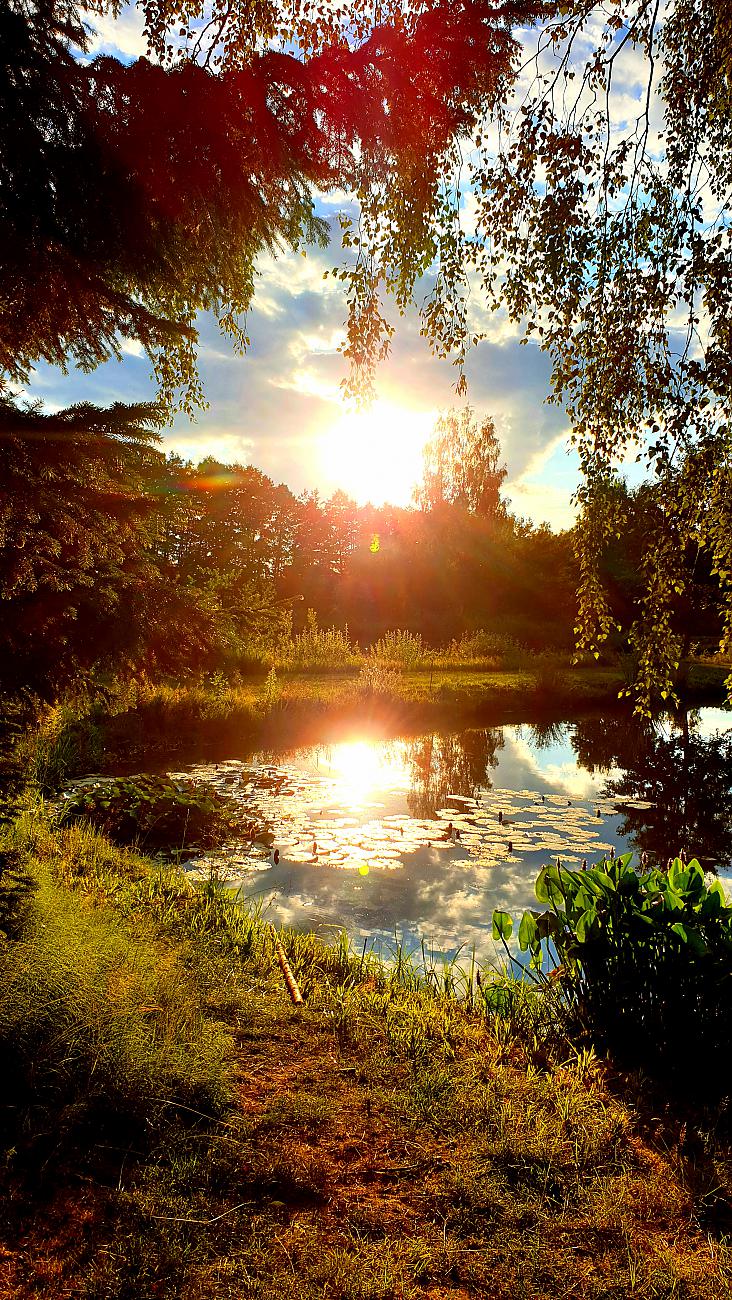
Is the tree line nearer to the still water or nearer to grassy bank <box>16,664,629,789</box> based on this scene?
the still water

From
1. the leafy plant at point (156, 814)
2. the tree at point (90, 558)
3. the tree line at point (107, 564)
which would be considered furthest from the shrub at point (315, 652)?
the tree at point (90, 558)

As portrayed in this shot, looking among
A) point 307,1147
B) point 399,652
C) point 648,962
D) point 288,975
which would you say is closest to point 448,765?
point 288,975

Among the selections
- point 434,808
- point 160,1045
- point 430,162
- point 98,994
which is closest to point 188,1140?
point 160,1045

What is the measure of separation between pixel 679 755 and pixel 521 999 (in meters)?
10.4

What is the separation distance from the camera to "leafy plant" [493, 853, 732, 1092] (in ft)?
10.5

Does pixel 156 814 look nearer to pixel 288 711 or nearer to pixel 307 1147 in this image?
pixel 307 1147

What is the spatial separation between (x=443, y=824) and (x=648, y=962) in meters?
4.06

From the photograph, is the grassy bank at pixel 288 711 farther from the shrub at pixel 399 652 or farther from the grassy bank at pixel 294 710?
the shrub at pixel 399 652

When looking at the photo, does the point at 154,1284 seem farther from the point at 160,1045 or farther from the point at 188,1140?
the point at 160,1045

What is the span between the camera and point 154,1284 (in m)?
1.78

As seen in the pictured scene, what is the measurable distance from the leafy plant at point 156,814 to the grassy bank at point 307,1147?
296cm

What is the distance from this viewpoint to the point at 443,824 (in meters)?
7.38

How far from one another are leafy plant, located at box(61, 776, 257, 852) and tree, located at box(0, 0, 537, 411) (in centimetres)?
480

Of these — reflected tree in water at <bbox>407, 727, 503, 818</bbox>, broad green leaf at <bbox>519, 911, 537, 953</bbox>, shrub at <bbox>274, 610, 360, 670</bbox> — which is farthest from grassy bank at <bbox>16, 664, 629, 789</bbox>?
broad green leaf at <bbox>519, 911, 537, 953</bbox>
